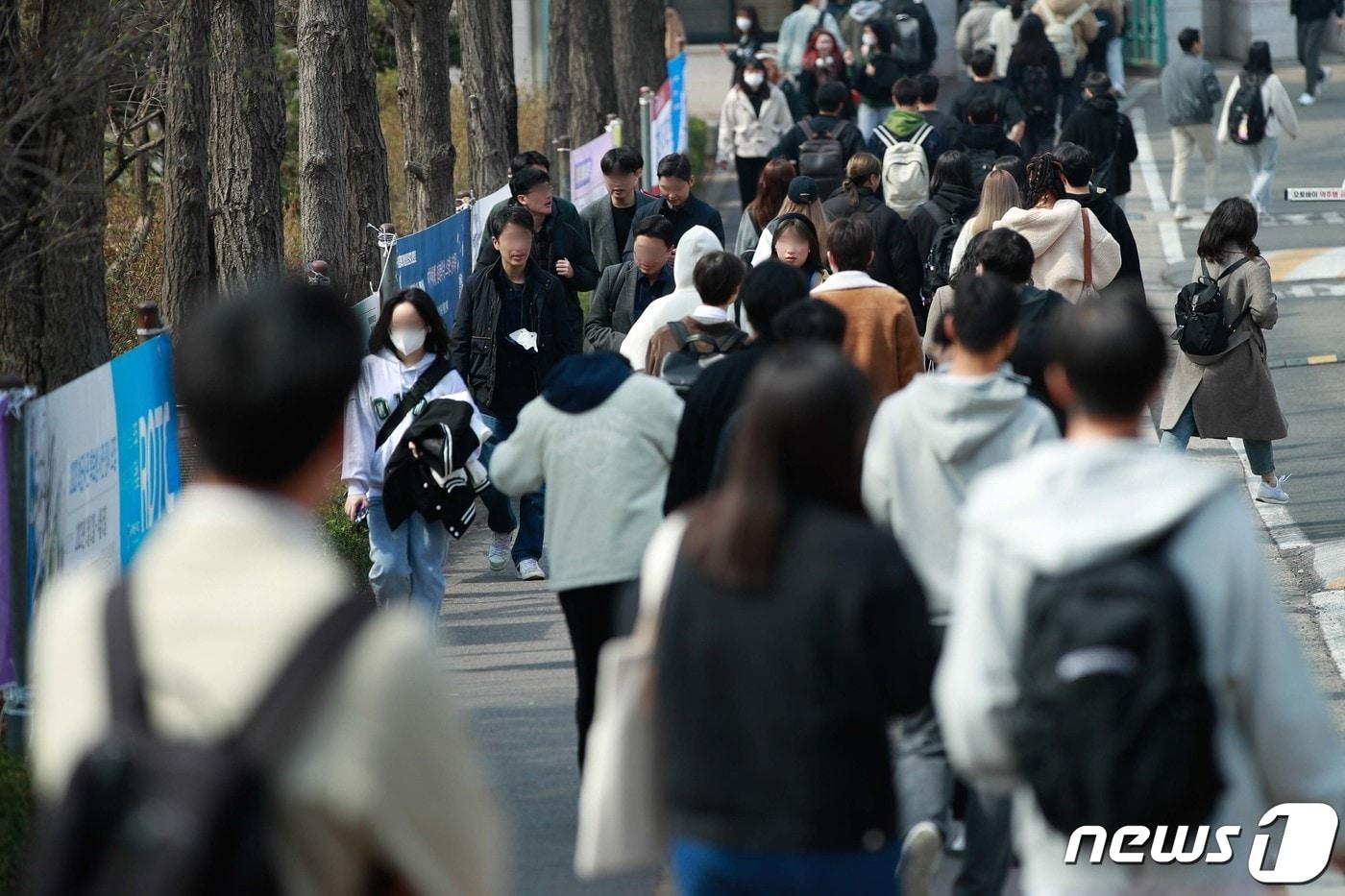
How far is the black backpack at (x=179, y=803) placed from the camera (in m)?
2.34

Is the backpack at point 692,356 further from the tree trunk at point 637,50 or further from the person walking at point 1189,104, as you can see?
the tree trunk at point 637,50

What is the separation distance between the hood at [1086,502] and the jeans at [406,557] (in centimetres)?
481

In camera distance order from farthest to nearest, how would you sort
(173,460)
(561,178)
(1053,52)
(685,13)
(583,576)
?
1. (685,13)
2. (1053,52)
3. (561,178)
4. (173,460)
5. (583,576)

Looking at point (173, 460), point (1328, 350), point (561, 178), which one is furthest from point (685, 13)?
point (173, 460)

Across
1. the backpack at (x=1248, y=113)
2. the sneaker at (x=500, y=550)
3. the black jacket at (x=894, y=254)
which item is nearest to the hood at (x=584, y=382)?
the sneaker at (x=500, y=550)

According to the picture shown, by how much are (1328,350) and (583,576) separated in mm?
10028

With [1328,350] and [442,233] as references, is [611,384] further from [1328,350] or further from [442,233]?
[1328,350]

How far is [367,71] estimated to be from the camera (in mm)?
13344

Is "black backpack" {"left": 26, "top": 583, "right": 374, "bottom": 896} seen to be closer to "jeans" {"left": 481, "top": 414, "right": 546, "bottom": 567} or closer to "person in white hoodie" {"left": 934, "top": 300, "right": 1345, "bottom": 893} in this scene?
Result: "person in white hoodie" {"left": 934, "top": 300, "right": 1345, "bottom": 893}

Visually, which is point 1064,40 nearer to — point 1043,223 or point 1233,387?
point 1233,387

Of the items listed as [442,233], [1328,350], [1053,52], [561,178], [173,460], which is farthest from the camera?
[1053,52]

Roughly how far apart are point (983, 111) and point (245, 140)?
18.2 ft

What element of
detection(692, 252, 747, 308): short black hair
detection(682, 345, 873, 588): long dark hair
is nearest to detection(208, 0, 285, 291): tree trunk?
detection(692, 252, 747, 308): short black hair

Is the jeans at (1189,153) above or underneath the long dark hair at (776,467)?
above
